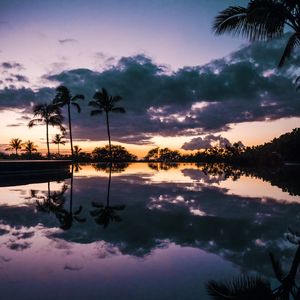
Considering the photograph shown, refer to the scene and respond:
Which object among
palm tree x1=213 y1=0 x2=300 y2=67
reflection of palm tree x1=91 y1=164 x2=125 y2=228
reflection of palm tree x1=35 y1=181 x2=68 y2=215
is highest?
palm tree x1=213 y1=0 x2=300 y2=67

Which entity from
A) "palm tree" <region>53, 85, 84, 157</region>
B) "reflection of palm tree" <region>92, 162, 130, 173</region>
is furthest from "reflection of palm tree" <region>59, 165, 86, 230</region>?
"palm tree" <region>53, 85, 84, 157</region>

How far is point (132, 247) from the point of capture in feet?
13.6

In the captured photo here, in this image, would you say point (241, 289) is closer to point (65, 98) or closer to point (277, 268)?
point (277, 268)

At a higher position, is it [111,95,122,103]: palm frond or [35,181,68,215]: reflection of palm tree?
[111,95,122,103]: palm frond

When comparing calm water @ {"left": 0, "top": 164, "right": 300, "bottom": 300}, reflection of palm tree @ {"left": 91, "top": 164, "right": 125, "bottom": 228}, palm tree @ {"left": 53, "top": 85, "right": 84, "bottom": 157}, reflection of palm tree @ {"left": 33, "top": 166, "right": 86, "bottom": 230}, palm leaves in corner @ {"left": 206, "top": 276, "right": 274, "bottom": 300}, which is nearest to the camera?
palm leaves in corner @ {"left": 206, "top": 276, "right": 274, "bottom": 300}

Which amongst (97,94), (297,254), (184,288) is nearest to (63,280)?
(184,288)

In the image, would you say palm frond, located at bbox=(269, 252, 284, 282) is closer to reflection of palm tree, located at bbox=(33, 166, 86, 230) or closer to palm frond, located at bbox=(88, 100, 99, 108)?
reflection of palm tree, located at bbox=(33, 166, 86, 230)

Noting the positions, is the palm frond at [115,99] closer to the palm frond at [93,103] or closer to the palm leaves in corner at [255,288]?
the palm frond at [93,103]

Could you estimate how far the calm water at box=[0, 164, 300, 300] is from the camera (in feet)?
9.33

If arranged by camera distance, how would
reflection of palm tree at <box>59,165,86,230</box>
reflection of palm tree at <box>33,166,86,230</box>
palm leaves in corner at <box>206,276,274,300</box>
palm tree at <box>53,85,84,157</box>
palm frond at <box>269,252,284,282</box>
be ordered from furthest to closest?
1. palm tree at <box>53,85,84,157</box>
2. reflection of palm tree at <box>33,166,86,230</box>
3. reflection of palm tree at <box>59,165,86,230</box>
4. palm frond at <box>269,252,284,282</box>
5. palm leaves in corner at <box>206,276,274,300</box>

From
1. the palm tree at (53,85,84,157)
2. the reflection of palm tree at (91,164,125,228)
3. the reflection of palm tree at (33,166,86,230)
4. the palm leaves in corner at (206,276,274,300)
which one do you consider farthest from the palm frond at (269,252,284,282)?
the palm tree at (53,85,84,157)

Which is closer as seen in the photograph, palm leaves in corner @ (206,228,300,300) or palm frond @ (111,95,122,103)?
palm leaves in corner @ (206,228,300,300)

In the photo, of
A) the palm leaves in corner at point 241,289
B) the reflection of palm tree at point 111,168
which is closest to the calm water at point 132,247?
the palm leaves in corner at point 241,289

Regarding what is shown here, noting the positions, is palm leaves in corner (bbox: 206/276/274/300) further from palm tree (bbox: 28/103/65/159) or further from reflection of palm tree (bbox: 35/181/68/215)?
palm tree (bbox: 28/103/65/159)
